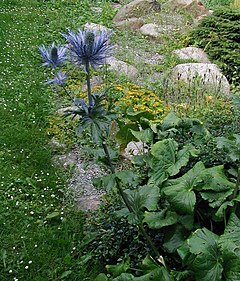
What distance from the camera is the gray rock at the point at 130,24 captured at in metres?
8.07

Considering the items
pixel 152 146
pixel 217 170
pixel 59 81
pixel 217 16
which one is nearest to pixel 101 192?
pixel 152 146

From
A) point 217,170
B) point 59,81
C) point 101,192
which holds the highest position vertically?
point 59,81

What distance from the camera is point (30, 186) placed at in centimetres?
408

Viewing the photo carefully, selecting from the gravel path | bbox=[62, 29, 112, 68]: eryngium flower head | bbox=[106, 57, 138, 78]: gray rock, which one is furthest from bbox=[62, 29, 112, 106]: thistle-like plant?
bbox=[106, 57, 138, 78]: gray rock

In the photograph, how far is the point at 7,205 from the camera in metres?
3.82

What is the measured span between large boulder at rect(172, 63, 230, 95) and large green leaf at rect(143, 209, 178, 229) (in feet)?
9.12

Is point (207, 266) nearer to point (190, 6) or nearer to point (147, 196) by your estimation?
point (147, 196)

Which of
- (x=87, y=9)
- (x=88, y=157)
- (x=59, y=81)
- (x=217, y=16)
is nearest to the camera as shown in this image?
(x=59, y=81)

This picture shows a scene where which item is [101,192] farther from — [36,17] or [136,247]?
[36,17]

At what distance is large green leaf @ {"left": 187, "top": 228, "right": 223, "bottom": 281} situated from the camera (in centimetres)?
253

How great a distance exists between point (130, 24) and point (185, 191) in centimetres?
571

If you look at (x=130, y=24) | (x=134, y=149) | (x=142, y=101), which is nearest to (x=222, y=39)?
(x=130, y=24)

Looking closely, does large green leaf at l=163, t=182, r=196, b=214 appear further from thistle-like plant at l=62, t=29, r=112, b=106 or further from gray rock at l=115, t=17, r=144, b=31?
gray rock at l=115, t=17, r=144, b=31

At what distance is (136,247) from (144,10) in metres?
6.39
